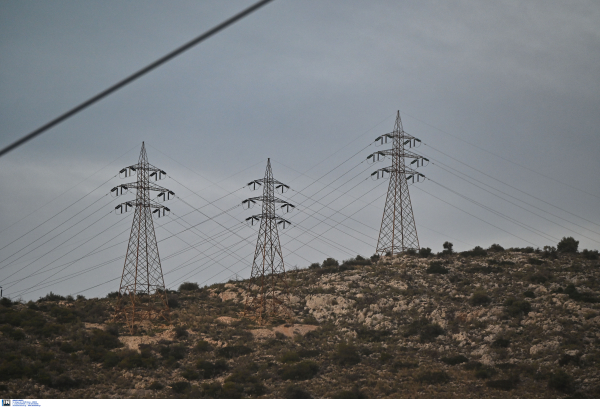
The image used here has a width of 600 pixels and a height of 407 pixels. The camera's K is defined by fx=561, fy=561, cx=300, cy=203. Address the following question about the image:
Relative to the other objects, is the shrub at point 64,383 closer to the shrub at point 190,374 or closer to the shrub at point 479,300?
the shrub at point 190,374

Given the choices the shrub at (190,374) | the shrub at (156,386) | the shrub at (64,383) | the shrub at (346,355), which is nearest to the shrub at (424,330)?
the shrub at (346,355)

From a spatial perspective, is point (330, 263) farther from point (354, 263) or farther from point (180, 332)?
point (180, 332)

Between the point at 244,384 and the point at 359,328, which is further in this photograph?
the point at 359,328

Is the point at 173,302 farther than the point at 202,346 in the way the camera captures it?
Yes

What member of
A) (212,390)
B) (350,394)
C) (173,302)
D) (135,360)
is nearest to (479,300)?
(350,394)

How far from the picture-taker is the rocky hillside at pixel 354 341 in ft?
153

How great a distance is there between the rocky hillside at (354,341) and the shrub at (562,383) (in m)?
0.08

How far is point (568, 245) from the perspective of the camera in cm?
8731

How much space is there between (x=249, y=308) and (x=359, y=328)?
53.4 ft

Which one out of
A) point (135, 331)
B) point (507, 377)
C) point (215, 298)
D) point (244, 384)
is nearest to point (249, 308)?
point (215, 298)

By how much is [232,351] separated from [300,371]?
33.1 feet

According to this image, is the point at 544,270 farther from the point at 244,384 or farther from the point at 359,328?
the point at 244,384

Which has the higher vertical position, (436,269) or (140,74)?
(436,269)

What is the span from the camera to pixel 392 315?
6512 cm
